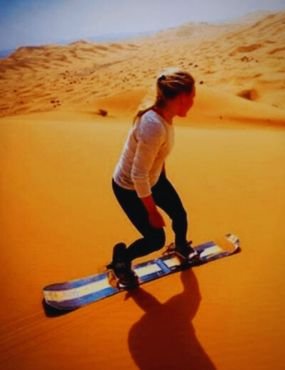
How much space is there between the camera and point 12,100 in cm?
1684

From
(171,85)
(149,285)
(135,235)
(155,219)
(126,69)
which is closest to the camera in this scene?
(171,85)

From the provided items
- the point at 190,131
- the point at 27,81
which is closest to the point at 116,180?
the point at 190,131

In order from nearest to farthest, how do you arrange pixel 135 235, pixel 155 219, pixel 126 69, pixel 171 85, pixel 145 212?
1. pixel 171 85
2. pixel 155 219
3. pixel 145 212
4. pixel 135 235
5. pixel 126 69

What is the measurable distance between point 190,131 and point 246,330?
534 centimetres

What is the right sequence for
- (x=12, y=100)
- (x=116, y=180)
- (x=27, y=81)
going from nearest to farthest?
1. (x=116, y=180)
2. (x=12, y=100)
3. (x=27, y=81)

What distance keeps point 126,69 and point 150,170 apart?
2163 centimetres

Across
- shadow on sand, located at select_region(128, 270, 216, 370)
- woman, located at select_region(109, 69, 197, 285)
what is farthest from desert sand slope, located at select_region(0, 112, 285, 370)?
woman, located at select_region(109, 69, 197, 285)

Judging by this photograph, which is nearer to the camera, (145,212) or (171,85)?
(171,85)

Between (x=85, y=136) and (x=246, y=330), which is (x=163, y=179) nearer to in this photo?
(x=246, y=330)

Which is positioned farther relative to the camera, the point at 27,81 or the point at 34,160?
the point at 27,81

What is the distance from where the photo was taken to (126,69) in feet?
76.2

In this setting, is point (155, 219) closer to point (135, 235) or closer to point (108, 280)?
point (108, 280)

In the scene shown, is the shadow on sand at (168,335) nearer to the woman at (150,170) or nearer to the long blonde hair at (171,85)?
the woman at (150,170)

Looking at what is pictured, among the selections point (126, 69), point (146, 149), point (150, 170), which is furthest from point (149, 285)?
point (126, 69)
